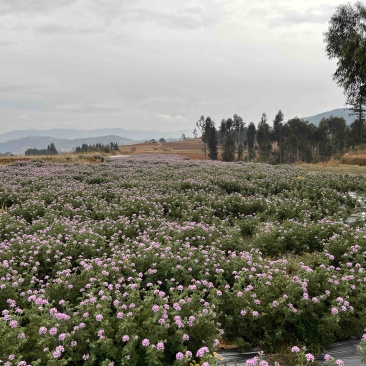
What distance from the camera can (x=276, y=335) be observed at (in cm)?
521

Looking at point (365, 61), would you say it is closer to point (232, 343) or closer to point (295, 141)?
point (232, 343)

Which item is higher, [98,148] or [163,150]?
[163,150]

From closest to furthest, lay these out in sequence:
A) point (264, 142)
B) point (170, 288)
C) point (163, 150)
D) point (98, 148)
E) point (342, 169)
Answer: point (170, 288) → point (342, 169) → point (98, 148) → point (264, 142) → point (163, 150)

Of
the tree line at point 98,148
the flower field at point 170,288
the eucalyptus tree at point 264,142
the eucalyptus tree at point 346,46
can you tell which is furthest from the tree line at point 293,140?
the flower field at point 170,288

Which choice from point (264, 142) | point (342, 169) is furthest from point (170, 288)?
point (264, 142)

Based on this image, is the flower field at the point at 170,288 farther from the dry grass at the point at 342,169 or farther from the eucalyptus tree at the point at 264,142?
the eucalyptus tree at the point at 264,142

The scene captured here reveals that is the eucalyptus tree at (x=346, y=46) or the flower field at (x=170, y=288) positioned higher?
the eucalyptus tree at (x=346, y=46)

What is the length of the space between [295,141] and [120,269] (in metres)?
101

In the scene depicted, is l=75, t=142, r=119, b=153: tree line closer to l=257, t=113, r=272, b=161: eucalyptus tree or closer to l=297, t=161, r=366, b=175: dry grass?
l=257, t=113, r=272, b=161: eucalyptus tree

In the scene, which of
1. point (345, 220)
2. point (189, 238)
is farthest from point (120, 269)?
point (345, 220)

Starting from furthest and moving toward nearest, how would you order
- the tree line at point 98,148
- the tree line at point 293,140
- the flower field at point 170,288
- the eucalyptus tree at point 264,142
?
the eucalyptus tree at point 264,142
the tree line at point 293,140
the tree line at point 98,148
the flower field at point 170,288

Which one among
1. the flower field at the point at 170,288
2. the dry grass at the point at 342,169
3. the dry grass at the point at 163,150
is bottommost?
the flower field at the point at 170,288

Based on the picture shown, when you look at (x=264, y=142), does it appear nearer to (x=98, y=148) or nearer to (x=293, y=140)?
(x=293, y=140)

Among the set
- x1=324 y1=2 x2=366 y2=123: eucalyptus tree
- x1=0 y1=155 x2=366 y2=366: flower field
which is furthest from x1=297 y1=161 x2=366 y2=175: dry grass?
x1=0 y1=155 x2=366 y2=366: flower field
